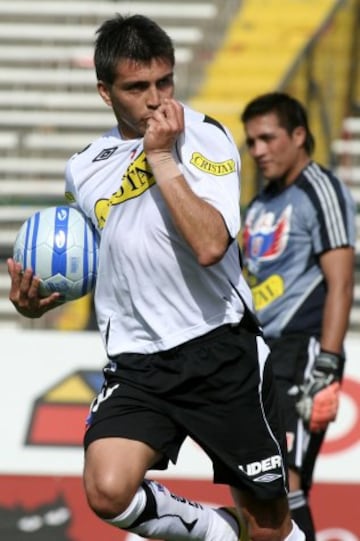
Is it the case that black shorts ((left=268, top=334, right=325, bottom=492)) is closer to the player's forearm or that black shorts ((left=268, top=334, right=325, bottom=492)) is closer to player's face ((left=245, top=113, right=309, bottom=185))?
the player's forearm

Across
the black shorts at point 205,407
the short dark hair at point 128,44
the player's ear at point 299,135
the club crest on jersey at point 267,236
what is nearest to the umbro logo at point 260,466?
the black shorts at point 205,407

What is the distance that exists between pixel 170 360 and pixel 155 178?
644mm

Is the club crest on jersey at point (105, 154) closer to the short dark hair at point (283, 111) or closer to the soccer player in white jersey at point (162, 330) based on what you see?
the soccer player in white jersey at point (162, 330)

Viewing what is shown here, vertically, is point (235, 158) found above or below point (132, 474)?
above

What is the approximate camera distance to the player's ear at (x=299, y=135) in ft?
19.3

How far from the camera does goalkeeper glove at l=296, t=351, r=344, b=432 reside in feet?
17.9

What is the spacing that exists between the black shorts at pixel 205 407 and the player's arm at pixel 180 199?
0.43 metres

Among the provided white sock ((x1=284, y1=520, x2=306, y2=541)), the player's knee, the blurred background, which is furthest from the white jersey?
the blurred background

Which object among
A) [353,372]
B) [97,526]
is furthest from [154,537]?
[353,372]

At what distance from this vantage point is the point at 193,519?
4668mm

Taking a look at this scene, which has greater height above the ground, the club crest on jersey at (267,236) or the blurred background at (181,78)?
the club crest on jersey at (267,236)

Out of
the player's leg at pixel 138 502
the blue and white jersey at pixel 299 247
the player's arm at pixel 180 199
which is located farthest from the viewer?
the blue and white jersey at pixel 299 247

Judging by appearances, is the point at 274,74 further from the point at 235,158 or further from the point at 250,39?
the point at 235,158

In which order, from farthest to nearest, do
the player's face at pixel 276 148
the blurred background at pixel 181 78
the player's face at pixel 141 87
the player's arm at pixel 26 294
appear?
the blurred background at pixel 181 78 < the player's face at pixel 276 148 < the player's arm at pixel 26 294 < the player's face at pixel 141 87
